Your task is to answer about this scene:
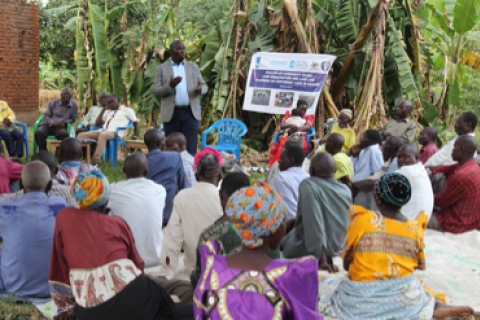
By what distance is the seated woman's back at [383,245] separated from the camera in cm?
377

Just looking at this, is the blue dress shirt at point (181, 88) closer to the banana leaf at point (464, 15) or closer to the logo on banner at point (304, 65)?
the logo on banner at point (304, 65)

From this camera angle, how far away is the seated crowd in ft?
9.32

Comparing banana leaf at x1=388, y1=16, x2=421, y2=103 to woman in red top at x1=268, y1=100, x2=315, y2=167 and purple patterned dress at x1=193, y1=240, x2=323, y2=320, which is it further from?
purple patterned dress at x1=193, y1=240, x2=323, y2=320

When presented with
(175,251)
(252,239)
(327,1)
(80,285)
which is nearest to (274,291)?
(252,239)

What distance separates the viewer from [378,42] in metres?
10.5

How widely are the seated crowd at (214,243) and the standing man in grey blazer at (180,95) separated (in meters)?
2.40

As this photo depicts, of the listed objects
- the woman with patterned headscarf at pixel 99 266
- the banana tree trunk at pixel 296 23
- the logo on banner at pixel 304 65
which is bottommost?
the woman with patterned headscarf at pixel 99 266

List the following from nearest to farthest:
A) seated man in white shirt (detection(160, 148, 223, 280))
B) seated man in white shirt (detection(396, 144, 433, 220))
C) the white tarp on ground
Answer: seated man in white shirt (detection(160, 148, 223, 280))
the white tarp on ground
seated man in white shirt (detection(396, 144, 433, 220))

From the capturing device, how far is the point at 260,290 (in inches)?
111

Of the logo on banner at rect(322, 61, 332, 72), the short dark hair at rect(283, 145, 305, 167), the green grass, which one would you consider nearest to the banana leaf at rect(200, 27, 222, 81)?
the logo on banner at rect(322, 61, 332, 72)

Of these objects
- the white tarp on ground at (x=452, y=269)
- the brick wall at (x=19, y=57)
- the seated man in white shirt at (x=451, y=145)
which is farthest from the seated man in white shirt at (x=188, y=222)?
the brick wall at (x=19, y=57)

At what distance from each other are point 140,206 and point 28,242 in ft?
3.34

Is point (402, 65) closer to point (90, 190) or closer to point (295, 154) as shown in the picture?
point (295, 154)

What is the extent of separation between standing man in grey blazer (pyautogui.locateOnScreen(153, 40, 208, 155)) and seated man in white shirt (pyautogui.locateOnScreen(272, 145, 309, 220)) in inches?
120
